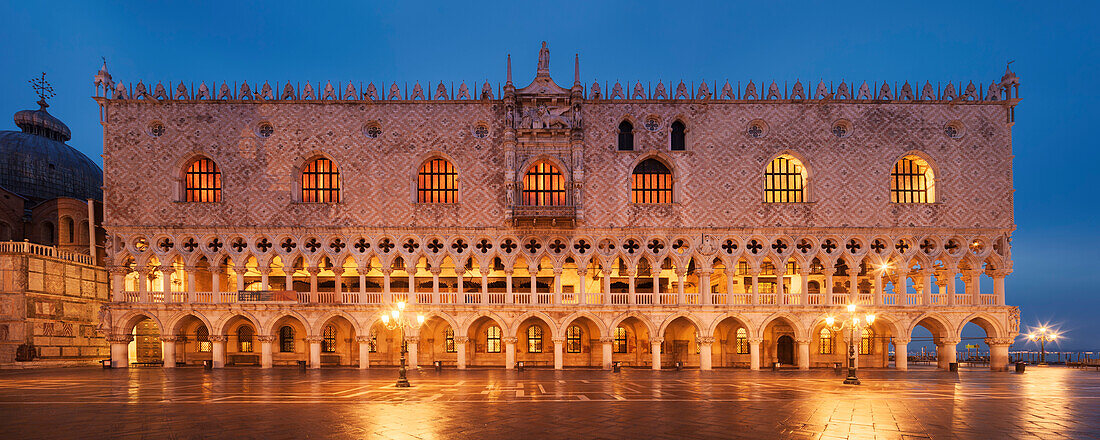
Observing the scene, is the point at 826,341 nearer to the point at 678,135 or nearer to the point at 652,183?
the point at 652,183

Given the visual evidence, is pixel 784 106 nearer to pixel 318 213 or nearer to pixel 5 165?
pixel 318 213

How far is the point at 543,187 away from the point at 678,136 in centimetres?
783

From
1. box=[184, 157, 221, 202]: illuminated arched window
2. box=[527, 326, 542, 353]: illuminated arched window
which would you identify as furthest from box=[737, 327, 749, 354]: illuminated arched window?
box=[184, 157, 221, 202]: illuminated arched window

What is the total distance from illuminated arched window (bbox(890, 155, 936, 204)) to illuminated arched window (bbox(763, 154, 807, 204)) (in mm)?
4791

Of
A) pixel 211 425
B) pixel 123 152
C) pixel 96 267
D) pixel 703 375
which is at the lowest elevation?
pixel 703 375

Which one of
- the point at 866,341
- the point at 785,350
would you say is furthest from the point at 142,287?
the point at 866,341

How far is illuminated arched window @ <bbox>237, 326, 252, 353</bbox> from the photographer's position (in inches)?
1485

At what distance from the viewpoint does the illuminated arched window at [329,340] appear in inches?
1480

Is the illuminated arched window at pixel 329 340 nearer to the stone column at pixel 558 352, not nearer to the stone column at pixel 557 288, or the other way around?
the stone column at pixel 558 352

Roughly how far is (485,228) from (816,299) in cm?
1826

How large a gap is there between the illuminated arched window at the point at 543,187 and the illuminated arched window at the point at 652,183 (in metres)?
4.02

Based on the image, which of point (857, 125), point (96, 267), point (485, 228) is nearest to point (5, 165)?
point (96, 267)

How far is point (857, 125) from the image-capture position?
3397 cm

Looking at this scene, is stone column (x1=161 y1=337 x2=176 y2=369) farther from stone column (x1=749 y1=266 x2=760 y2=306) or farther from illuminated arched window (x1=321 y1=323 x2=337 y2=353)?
stone column (x1=749 y1=266 x2=760 y2=306)
